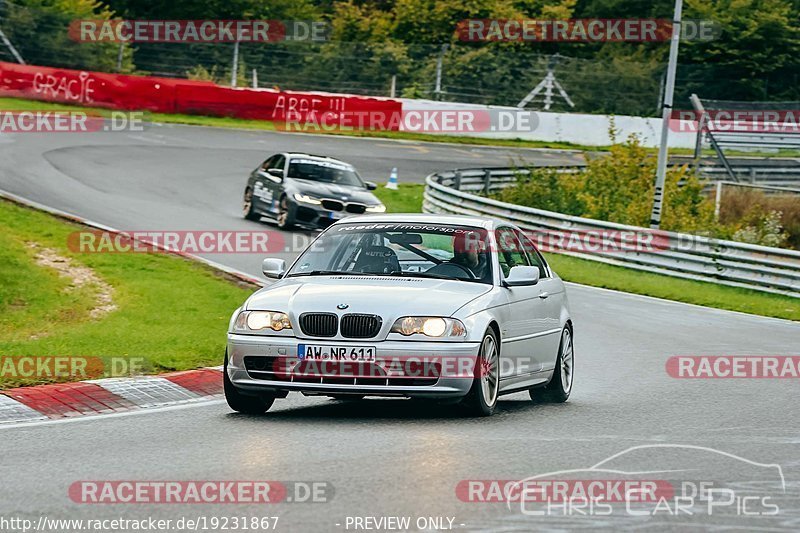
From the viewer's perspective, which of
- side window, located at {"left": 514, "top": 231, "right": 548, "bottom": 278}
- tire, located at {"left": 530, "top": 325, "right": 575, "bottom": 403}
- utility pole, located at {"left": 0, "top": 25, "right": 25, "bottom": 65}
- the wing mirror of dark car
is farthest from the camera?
utility pole, located at {"left": 0, "top": 25, "right": 25, "bottom": 65}

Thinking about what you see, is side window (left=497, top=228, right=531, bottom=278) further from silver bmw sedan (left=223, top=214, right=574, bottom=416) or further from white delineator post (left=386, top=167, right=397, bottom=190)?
white delineator post (left=386, top=167, right=397, bottom=190)

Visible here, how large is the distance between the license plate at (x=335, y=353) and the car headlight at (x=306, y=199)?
16.5 m

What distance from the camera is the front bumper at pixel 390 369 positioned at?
983 centimetres

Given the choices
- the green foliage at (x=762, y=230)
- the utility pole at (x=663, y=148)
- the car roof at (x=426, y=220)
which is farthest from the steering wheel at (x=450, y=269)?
the green foliage at (x=762, y=230)

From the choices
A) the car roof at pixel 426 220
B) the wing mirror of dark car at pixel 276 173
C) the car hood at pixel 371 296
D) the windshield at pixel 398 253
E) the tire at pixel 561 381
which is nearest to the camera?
the car hood at pixel 371 296

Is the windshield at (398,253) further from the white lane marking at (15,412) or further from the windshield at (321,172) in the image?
the windshield at (321,172)

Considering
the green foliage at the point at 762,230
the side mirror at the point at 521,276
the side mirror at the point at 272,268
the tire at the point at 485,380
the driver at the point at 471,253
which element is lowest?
the green foliage at the point at 762,230

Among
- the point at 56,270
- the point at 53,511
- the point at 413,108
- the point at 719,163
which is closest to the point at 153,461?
the point at 53,511

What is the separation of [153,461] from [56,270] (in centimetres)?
1096

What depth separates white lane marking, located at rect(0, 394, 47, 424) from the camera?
10.0m

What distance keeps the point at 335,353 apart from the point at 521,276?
1.76 m

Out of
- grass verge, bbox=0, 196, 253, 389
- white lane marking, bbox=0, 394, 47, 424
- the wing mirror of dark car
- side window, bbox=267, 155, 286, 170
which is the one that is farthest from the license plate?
side window, bbox=267, 155, 286, 170

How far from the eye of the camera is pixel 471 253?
11.2m

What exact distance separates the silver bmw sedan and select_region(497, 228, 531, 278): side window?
Answer: 35mm
